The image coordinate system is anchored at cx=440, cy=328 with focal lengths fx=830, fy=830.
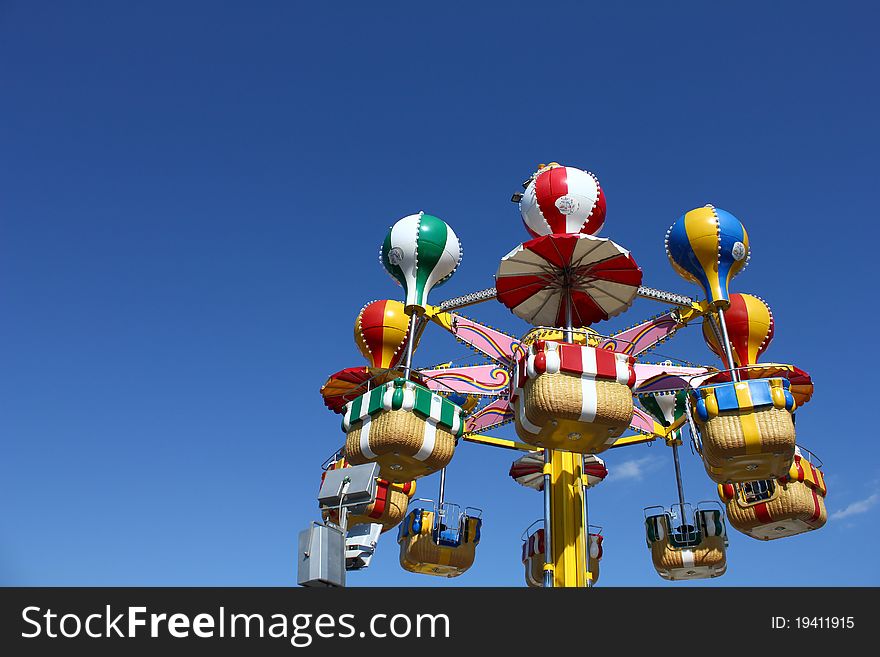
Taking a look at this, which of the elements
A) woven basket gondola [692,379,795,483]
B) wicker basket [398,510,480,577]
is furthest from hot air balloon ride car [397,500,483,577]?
woven basket gondola [692,379,795,483]

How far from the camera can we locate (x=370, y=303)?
16297 mm

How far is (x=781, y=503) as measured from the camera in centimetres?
1404

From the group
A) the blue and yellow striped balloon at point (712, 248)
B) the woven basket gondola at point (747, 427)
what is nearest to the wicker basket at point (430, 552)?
the woven basket gondola at point (747, 427)

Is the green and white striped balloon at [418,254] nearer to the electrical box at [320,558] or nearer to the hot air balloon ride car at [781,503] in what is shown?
the hot air balloon ride car at [781,503]

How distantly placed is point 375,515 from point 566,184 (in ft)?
22.6

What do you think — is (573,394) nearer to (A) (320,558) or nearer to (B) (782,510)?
(B) (782,510)

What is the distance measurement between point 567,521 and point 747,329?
4712 millimetres

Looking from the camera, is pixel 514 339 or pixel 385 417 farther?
pixel 514 339

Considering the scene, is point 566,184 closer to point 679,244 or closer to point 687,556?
point 679,244

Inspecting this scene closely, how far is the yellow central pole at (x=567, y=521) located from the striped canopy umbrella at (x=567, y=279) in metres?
2.62

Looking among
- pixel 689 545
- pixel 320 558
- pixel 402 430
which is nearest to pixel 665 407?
pixel 689 545
